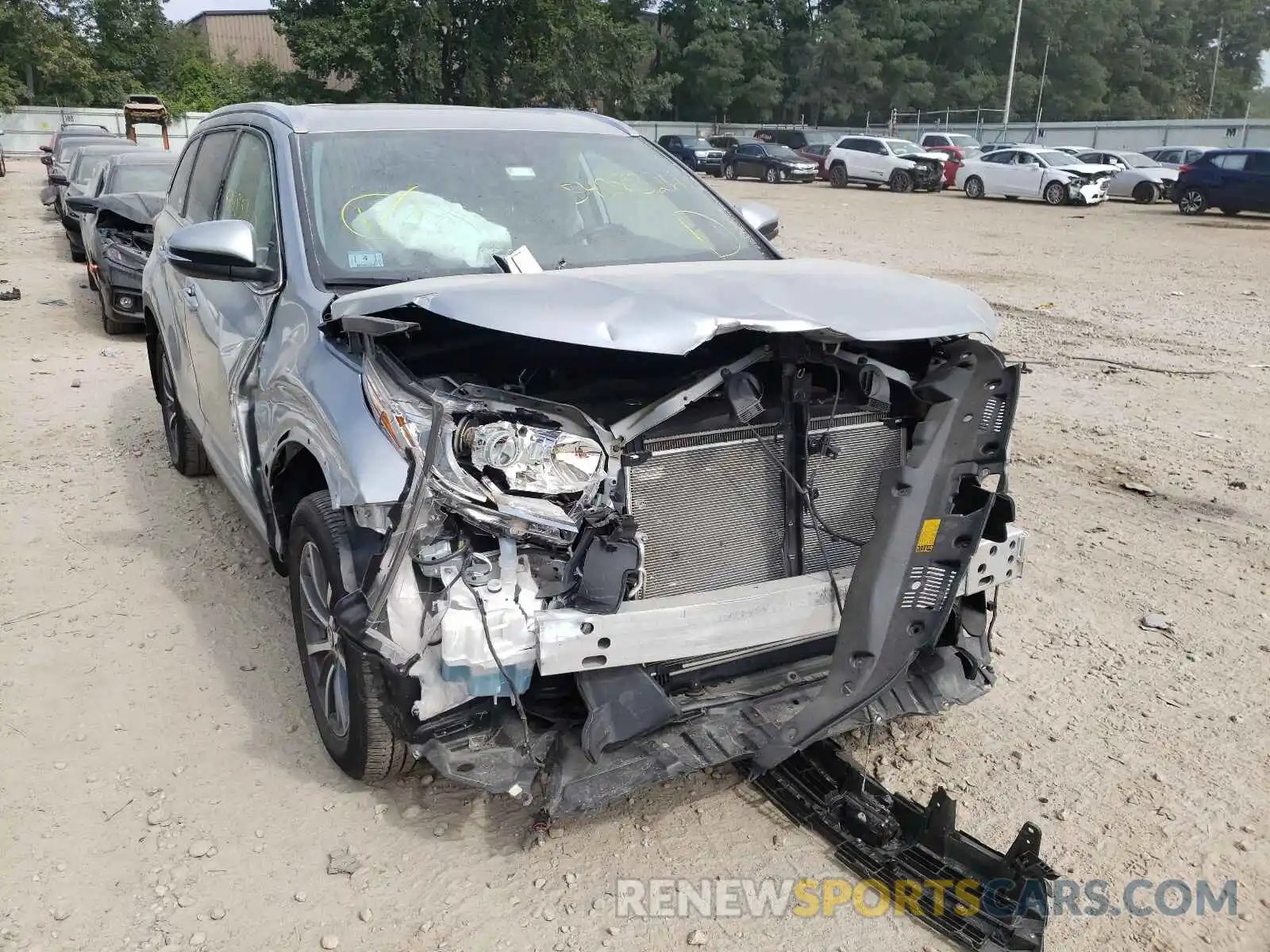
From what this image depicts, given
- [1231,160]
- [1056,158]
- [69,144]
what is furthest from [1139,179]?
[69,144]

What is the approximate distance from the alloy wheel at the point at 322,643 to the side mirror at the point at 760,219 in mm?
2388

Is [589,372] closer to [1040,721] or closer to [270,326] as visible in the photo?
[270,326]

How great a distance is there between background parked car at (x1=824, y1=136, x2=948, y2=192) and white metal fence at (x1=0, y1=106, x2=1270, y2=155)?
26.7 ft

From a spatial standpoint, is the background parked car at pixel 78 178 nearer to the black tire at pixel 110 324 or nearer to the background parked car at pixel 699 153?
the black tire at pixel 110 324

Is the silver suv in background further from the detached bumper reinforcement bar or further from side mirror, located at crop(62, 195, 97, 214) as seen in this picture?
side mirror, located at crop(62, 195, 97, 214)

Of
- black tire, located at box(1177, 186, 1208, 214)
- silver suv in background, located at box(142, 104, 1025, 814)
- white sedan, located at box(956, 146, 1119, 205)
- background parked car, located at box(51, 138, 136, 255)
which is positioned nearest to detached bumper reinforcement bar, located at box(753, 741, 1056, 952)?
silver suv in background, located at box(142, 104, 1025, 814)

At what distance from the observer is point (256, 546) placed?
194 inches

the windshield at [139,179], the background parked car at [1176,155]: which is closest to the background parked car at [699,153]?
the background parked car at [1176,155]

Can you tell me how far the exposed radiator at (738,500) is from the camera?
2869 millimetres

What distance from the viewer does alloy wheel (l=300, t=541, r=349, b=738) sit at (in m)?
3.09

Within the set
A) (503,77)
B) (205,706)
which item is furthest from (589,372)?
(503,77)

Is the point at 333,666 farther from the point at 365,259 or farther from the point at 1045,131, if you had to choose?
the point at 1045,131

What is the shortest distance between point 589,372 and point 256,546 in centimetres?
254

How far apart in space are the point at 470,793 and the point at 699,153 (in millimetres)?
37715
